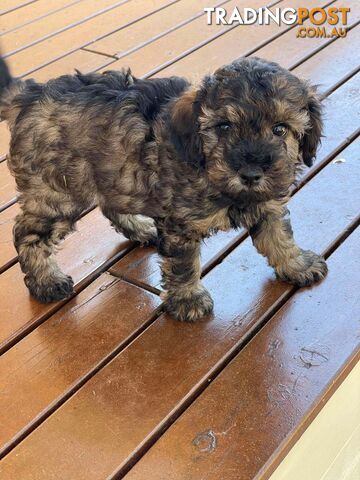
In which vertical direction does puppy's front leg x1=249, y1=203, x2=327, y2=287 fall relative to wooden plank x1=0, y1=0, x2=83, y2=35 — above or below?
below

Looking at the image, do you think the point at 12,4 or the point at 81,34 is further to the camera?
the point at 12,4

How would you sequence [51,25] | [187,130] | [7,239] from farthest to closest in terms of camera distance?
[51,25], [7,239], [187,130]

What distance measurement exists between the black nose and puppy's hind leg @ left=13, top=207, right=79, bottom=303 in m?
0.77

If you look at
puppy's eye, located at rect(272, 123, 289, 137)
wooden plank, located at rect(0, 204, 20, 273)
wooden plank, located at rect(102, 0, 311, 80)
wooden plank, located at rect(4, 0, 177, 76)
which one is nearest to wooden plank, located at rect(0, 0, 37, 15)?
wooden plank, located at rect(4, 0, 177, 76)

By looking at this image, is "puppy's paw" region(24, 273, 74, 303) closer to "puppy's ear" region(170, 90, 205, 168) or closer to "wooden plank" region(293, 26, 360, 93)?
"puppy's ear" region(170, 90, 205, 168)

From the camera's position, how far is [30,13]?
163 inches

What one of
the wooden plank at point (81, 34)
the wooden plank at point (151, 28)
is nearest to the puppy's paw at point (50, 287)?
the wooden plank at point (81, 34)

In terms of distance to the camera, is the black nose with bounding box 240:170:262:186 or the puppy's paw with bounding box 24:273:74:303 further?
the puppy's paw with bounding box 24:273:74:303

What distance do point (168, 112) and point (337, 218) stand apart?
0.89 meters

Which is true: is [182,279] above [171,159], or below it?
below

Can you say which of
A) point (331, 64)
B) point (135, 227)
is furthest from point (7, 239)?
point (331, 64)

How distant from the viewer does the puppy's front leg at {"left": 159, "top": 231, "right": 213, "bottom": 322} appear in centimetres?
206

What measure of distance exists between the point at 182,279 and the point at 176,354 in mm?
243

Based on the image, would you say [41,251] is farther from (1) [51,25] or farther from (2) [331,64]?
(1) [51,25]
